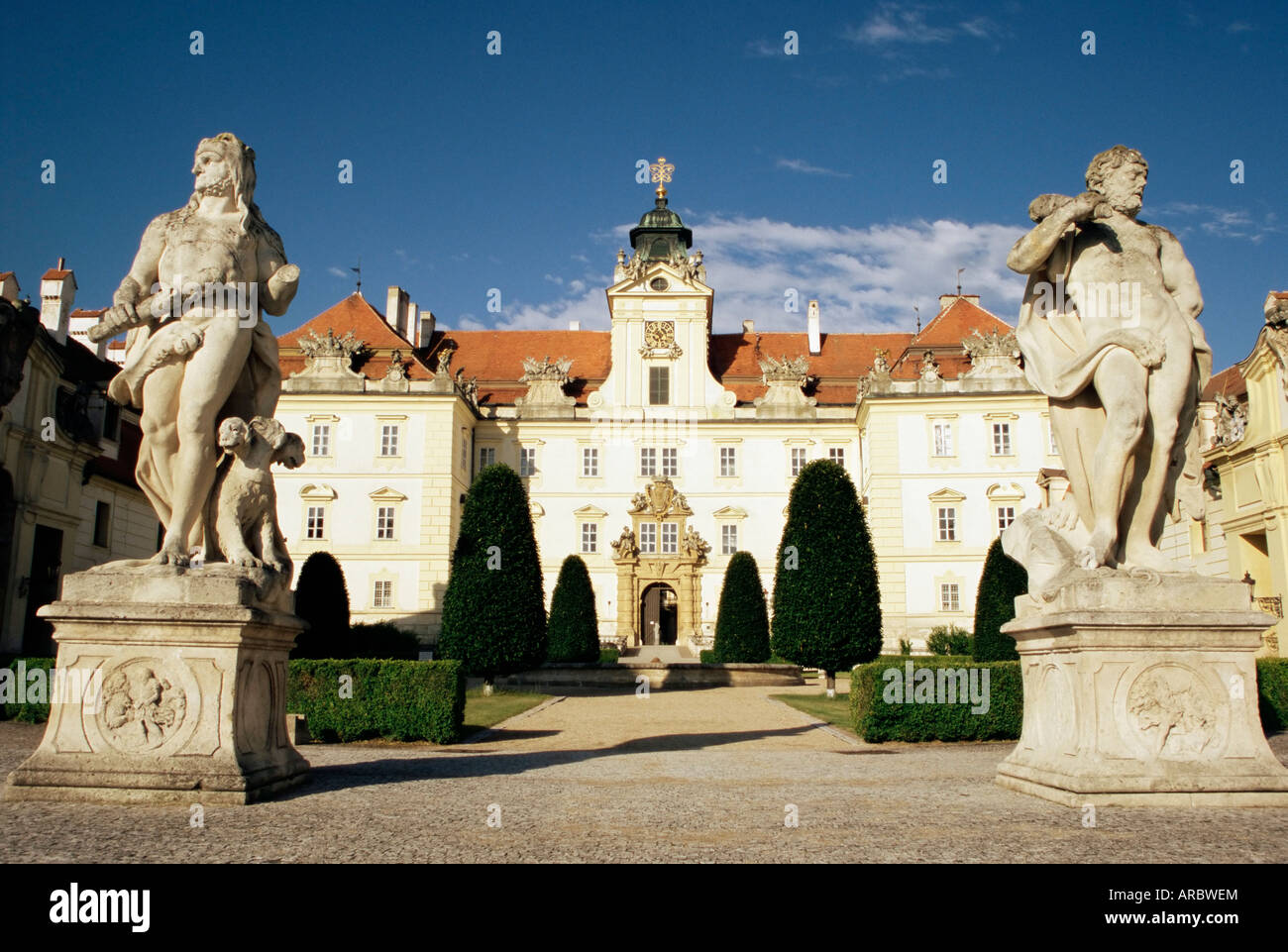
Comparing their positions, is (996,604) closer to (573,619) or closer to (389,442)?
(573,619)

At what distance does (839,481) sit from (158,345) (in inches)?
807

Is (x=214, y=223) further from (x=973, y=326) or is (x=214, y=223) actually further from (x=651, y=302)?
(x=973, y=326)

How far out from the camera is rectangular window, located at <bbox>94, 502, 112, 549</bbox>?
78.6ft

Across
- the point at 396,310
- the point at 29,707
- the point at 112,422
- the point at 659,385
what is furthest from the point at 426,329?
the point at 29,707

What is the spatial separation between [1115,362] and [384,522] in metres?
37.9

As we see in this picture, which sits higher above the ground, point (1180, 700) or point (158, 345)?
point (158, 345)

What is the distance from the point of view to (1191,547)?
22891 mm

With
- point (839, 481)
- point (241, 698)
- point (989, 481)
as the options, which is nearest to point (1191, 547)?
point (839, 481)

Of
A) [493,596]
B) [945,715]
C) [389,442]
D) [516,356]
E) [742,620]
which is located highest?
[516,356]

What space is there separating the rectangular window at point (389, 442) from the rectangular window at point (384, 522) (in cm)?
235

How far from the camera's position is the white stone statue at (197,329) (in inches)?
225

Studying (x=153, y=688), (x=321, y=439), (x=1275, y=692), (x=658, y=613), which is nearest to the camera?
(x=153, y=688)

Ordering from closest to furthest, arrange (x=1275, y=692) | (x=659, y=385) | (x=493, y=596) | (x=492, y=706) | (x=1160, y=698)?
(x=1160, y=698) < (x=1275, y=692) < (x=492, y=706) < (x=493, y=596) < (x=659, y=385)

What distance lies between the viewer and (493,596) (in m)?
23.7
